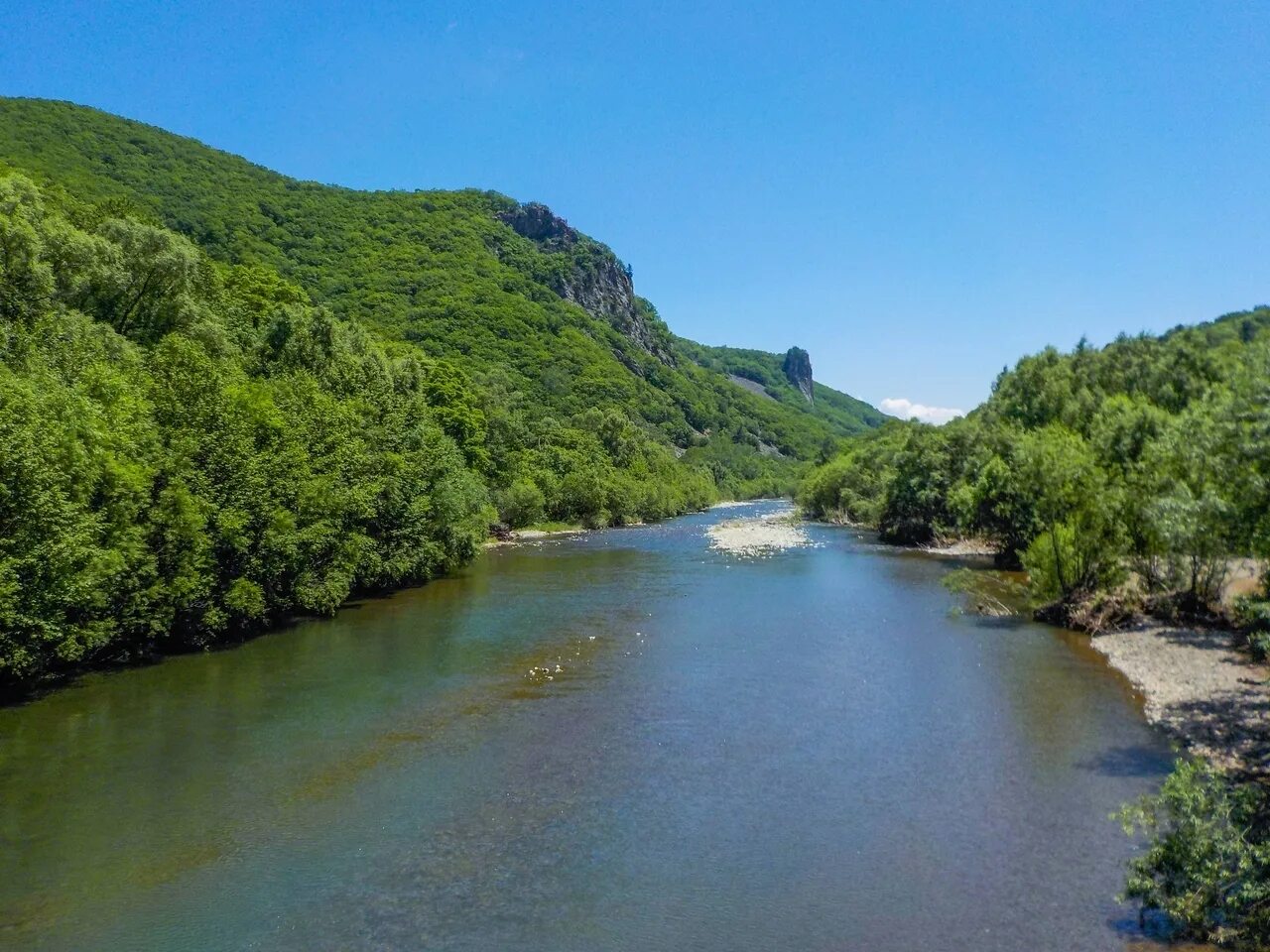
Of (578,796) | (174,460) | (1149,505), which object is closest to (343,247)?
(174,460)

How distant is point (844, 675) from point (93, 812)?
23.4 metres

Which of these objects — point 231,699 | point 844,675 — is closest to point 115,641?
point 231,699

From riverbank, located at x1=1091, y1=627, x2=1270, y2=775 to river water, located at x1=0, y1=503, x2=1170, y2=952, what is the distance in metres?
1.11

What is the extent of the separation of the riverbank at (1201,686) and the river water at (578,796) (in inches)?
43.6

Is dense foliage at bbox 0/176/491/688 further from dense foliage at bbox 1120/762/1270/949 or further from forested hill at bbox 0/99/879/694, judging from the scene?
dense foliage at bbox 1120/762/1270/949

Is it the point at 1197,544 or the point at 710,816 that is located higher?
the point at 1197,544

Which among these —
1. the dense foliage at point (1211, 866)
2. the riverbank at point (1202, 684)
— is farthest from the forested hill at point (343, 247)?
the dense foliage at point (1211, 866)

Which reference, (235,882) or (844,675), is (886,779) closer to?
(844,675)

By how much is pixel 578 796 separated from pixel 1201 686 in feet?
70.3

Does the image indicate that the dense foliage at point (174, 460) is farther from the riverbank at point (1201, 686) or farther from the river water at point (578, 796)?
the riverbank at point (1201, 686)

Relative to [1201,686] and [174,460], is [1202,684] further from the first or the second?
[174,460]

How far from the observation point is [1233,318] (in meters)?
150

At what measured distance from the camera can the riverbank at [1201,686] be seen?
2228 cm

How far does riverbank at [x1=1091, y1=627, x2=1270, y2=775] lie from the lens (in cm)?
2228
